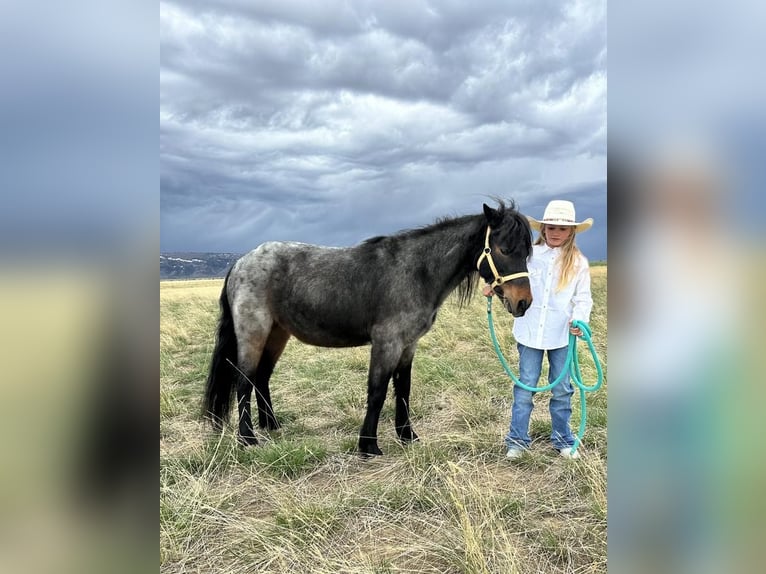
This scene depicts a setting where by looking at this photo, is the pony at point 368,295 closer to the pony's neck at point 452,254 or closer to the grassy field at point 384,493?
the pony's neck at point 452,254

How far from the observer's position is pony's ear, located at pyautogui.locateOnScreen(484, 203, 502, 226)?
164 inches

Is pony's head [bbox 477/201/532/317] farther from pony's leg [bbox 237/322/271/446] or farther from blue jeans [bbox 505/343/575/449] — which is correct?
pony's leg [bbox 237/322/271/446]

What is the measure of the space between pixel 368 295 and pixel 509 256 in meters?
1.37

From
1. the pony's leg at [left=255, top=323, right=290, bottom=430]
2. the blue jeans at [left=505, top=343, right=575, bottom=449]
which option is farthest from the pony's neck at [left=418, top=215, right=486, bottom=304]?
the pony's leg at [left=255, top=323, right=290, bottom=430]

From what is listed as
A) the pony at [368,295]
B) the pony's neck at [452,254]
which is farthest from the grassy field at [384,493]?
the pony's neck at [452,254]

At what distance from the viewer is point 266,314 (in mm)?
4914

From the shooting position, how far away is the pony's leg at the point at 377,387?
4.46 metres

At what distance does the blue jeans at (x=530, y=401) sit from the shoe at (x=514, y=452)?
5 centimetres

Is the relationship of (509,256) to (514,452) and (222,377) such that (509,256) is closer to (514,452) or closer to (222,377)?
(514,452)

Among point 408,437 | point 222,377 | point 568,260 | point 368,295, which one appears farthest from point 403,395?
point 568,260
